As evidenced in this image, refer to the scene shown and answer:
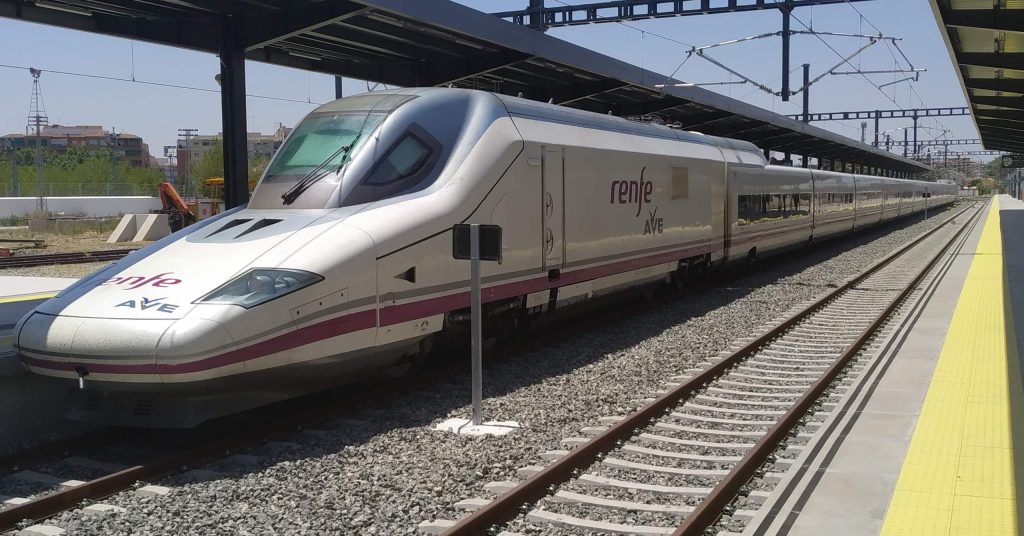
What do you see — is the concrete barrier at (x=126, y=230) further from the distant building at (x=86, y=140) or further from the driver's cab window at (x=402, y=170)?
the distant building at (x=86, y=140)

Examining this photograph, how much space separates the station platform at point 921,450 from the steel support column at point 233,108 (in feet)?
29.8

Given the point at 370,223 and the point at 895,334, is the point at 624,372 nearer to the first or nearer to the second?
the point at 370,223

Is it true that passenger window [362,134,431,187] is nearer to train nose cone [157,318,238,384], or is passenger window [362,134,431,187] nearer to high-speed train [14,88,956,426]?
high-speed train [14,88,956,426]

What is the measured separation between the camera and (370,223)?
7301 mm

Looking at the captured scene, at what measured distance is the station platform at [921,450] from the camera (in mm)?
4848

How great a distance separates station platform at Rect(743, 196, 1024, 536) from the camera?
4.85 meters

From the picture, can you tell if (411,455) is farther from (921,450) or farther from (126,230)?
(126,230)

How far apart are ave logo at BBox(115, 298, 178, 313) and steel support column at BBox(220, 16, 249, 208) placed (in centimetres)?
677

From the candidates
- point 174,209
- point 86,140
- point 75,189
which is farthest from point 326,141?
point 86,140

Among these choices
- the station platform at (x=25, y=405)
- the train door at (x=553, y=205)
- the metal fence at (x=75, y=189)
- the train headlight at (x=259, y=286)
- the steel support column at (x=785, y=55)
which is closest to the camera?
the train headlight at (x=259, y=286)

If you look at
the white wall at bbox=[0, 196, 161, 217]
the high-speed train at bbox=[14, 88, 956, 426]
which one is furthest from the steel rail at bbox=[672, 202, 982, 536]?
the white wall at bbox=[0, 196, 161, 217]

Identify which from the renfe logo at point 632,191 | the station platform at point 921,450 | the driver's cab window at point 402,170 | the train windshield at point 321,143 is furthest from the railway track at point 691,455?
the train windshield at point 321,143

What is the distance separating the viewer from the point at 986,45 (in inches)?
688

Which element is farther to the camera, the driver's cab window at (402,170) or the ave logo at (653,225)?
the ave logo at (653,225)
